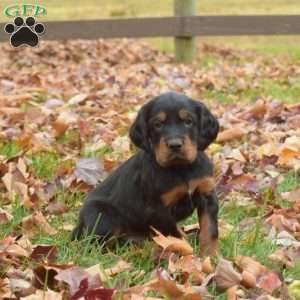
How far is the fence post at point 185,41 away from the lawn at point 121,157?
400 mm

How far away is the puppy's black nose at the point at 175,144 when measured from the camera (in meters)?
3.37

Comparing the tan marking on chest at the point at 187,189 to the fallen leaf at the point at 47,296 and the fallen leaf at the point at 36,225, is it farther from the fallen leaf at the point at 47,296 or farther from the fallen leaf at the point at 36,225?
the fallen leaf at the point at 47,296

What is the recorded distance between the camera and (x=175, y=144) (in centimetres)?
337

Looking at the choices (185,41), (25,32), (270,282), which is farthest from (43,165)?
(185,41)

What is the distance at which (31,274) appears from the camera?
2896mm

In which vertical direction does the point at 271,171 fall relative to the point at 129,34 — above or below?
below

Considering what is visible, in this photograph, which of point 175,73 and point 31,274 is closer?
point 31,274

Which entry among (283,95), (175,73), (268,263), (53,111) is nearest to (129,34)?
(175,73)

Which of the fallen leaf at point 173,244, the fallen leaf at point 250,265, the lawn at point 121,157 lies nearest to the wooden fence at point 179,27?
the lawn at point 121,157

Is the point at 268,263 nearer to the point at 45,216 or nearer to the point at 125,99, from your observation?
the point at 45,216

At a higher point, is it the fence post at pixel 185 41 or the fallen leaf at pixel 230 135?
the fence post at pixel 185 41

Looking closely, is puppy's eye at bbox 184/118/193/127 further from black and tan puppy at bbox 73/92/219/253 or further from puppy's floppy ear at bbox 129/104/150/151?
puppy's floppy ear at bbox 129/104/150/151

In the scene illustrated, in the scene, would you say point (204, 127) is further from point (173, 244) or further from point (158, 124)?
point (173, 244)

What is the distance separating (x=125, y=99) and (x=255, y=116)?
5.76 ft
